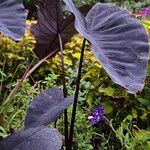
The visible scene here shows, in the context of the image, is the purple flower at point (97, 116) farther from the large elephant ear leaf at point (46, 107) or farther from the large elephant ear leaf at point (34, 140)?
the large elephant ear leaf at point (34, 140)

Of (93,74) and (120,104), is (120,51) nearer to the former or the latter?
(120,104)

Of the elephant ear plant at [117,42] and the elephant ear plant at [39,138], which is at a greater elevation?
the elephant ear plant at [117,42]

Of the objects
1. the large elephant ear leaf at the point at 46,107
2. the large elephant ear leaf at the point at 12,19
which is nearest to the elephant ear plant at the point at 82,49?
the large elephant ear leaf at the point at 46,107

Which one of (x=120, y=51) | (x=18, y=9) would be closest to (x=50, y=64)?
(x=18, y=9)

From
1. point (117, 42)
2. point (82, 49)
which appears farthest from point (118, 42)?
point (82, 49)

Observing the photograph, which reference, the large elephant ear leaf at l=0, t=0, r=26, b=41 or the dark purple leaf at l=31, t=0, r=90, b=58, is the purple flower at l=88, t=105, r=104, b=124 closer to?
the dark purple leaf at l=31, t=0, r=90, b=58

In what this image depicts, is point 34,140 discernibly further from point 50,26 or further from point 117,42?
point 50,26
